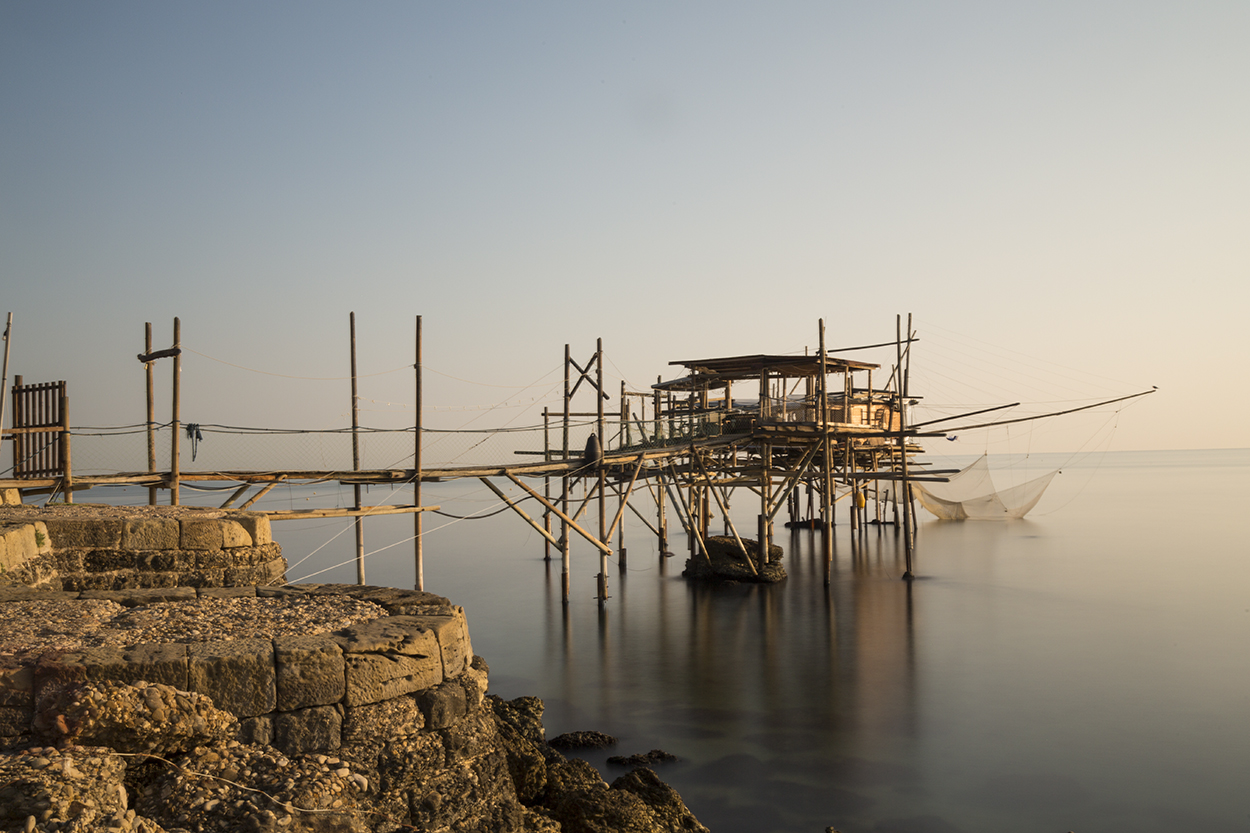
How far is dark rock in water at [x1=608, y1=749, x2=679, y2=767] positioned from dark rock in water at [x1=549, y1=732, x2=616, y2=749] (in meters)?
0.48

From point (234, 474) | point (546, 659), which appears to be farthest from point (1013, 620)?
point (234, 474)

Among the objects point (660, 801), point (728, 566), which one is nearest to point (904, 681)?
point (660, 801)

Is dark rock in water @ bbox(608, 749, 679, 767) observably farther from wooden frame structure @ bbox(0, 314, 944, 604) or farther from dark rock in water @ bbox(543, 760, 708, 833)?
wooden frame structure @ bbox(0, 314, 944, 604)

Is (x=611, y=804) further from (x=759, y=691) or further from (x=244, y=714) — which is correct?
(x=759, y=691)

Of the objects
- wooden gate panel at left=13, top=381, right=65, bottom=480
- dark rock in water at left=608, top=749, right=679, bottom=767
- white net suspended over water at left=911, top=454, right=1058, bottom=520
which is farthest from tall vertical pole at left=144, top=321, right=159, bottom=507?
white net suspended over water at left=911, top=454, right=1058, bottom=520

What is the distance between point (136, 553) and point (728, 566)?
733 inches

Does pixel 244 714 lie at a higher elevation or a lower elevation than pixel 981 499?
higher

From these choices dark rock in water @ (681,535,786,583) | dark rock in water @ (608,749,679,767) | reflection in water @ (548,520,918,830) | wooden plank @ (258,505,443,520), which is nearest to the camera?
reflection in water @ (548,520,918,830)

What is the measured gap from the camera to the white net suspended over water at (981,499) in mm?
42531

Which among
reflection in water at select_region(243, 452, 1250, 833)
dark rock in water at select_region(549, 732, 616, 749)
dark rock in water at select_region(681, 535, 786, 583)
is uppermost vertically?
dark rock in water at select_region(681, 535, 786, 583)

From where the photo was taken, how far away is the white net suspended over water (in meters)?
42.5

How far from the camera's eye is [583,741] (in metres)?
10.8

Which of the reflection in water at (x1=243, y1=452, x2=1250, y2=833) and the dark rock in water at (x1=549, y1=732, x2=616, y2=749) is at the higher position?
the dark rock in water at (x1=549, y1=732, x2=616, y2=749)

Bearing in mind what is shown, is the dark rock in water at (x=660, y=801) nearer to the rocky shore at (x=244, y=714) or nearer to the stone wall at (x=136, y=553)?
the rocky shore at (x=244, y=714)
